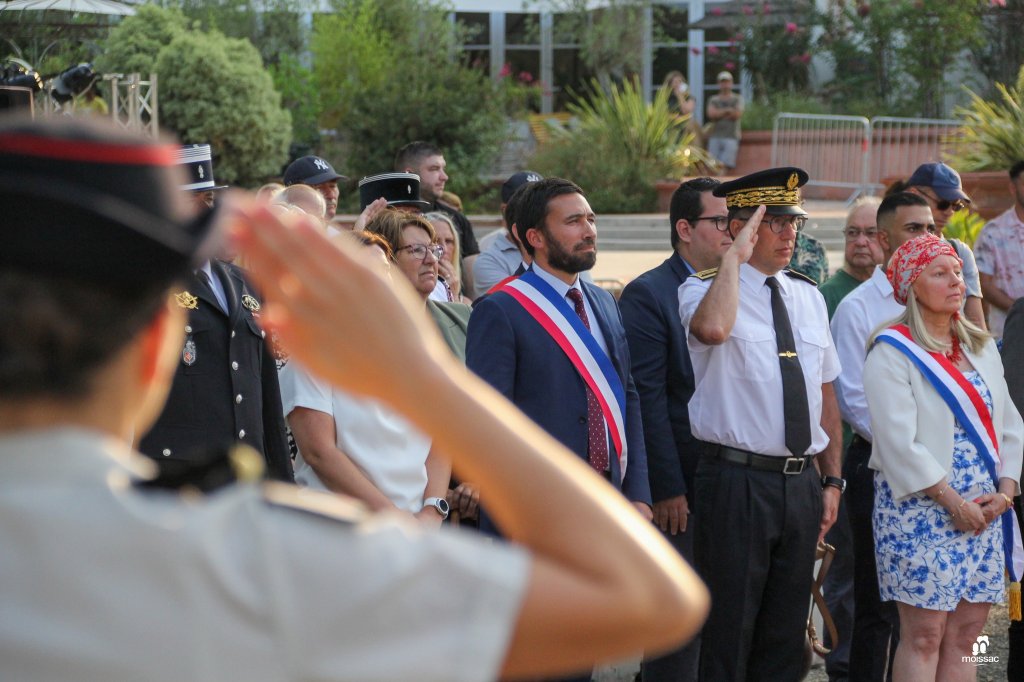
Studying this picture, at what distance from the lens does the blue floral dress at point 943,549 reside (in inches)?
193

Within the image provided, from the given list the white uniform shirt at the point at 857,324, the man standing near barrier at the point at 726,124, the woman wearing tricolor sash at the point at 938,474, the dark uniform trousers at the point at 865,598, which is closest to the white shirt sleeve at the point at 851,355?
the white uniform shirt at the point at 857,324

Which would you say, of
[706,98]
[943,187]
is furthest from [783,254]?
[706,98]

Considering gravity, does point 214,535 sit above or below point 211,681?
above

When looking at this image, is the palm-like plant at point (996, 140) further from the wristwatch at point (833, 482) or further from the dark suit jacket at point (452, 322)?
the dark suit jacket at point (452, 322)

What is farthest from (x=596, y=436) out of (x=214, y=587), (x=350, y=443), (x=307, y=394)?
(x=214, y=587)

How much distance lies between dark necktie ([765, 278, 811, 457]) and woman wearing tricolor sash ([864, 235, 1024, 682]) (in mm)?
358

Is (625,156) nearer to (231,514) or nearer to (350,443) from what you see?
(350,443)

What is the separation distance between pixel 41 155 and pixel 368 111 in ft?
64.6

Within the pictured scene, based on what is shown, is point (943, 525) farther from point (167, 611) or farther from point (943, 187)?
point (167, 611)

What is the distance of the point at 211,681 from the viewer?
1.09 m

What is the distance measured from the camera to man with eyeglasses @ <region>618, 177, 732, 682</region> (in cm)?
518

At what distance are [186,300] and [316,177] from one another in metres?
3.40

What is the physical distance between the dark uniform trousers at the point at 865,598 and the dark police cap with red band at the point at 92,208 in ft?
16.0

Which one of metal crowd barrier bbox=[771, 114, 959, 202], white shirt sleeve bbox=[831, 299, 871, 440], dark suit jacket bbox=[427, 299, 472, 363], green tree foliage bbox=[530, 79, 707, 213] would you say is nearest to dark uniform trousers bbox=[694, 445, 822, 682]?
white shirt sleeve bbox=[831, 299, 871, 440]
